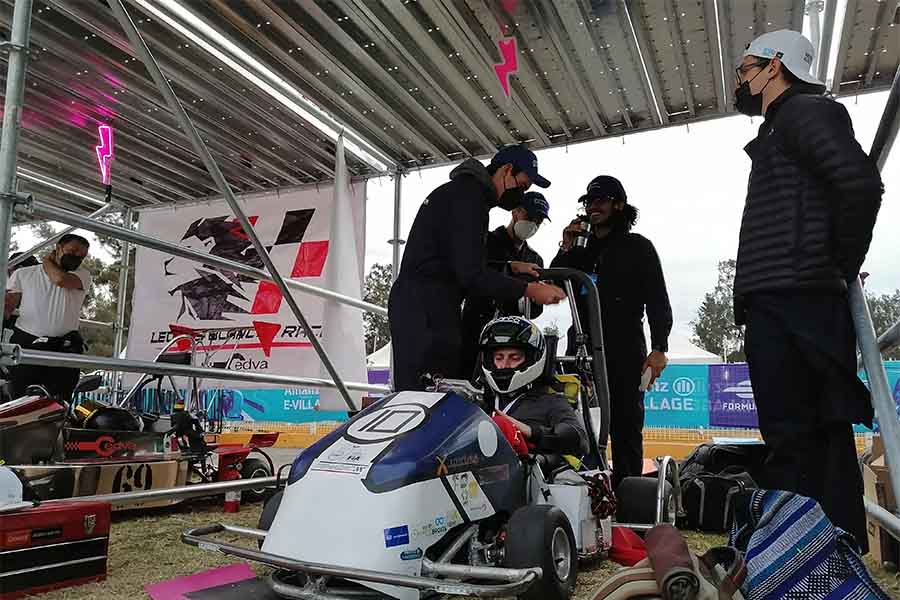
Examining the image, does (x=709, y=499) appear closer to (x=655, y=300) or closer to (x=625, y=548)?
(x=625, y=548)

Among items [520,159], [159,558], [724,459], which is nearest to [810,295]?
[520,159]

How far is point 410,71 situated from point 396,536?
119 inches

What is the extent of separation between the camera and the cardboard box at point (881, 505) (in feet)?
8.45

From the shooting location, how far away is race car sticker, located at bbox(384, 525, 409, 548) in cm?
167

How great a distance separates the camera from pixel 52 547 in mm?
2258

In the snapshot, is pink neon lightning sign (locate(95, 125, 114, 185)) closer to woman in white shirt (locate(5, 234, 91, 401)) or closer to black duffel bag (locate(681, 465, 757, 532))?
woman in white shirt (locate(5, 234, 91, 401))

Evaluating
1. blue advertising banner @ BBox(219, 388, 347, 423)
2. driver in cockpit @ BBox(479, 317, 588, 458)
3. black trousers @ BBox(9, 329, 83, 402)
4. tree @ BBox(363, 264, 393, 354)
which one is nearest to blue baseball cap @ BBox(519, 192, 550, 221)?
driver in cockpit @ BBox(479, 317, 588, 458)

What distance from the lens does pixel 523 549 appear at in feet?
6.17

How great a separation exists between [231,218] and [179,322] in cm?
123

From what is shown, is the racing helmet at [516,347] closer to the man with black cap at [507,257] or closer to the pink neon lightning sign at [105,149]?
the man with black cap at [507,257]

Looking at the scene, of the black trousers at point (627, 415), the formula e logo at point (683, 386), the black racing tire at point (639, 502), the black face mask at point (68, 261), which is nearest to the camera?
the black racing tire at point (639, 502)

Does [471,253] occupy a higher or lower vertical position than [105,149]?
lower

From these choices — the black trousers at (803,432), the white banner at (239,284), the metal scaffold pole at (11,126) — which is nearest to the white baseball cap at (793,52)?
the black trousers at (803,432)

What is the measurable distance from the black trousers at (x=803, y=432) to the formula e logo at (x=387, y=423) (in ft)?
3.31
